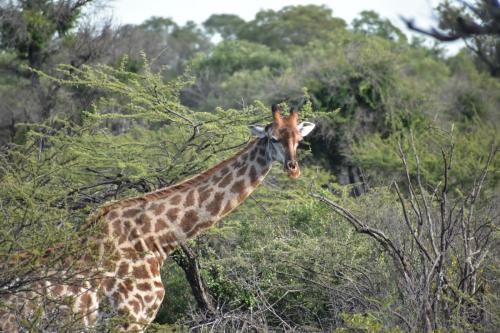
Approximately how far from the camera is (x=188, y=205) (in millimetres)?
8625

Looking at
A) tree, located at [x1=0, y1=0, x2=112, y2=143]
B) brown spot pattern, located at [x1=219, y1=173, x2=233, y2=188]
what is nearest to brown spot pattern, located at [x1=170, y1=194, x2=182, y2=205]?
brown spot pattern, located at [x1=219, y1=173, x2=233, y2=188]

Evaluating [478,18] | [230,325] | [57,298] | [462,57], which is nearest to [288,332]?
[230,325]

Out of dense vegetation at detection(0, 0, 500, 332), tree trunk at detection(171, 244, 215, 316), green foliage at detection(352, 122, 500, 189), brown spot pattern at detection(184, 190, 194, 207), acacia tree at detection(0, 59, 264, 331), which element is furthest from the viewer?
green foliage at detection(352, 122, 500, 189)

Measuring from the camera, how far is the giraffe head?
8.53 m

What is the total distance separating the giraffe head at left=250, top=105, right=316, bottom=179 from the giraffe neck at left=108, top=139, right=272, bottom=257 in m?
0.09

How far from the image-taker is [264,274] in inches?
417

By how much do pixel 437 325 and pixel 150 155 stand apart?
421cm

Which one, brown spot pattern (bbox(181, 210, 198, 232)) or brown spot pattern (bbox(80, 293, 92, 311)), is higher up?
brown spot pattern (bbox(181, 210, 198, 232))

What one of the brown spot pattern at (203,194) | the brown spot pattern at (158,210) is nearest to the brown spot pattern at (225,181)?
the brown spot pattern at (203,194)

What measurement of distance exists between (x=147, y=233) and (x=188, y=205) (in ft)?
1.34

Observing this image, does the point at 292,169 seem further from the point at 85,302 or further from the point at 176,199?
the point at 85,302

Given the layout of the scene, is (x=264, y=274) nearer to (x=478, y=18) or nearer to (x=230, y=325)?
(x=230, y=325)

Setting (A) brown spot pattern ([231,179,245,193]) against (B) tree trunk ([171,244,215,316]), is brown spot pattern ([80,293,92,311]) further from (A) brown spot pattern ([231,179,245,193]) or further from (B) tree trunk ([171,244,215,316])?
(B) tree trunk ([171,244,215,316])

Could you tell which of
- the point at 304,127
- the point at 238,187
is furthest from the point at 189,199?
the point at 304,127
